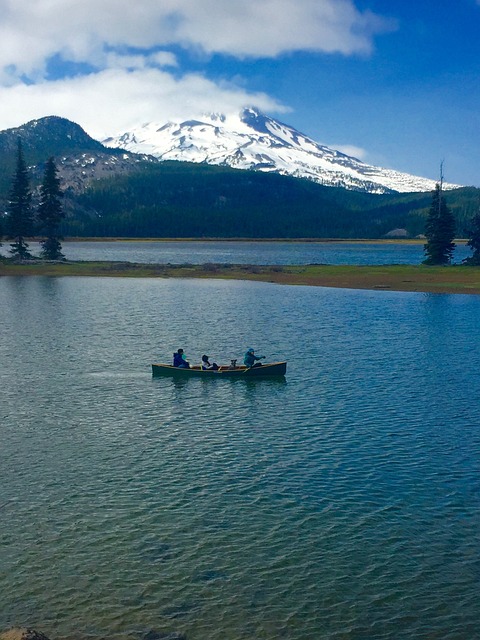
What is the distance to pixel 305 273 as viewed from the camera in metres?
123

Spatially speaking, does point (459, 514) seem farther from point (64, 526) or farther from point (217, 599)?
point (64, 526)

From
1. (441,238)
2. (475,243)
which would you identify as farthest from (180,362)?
(441,238)

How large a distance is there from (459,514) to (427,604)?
6.05 m

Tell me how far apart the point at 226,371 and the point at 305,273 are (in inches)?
3173

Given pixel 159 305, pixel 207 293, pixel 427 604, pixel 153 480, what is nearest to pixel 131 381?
pixel 153 480

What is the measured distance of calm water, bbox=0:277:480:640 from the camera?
17.7 metres

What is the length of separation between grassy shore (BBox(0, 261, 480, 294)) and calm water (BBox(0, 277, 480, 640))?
183ft

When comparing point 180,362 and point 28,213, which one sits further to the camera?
point 28,213

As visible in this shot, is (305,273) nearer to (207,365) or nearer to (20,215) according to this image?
(20,215)

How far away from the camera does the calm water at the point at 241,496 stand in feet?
58.0

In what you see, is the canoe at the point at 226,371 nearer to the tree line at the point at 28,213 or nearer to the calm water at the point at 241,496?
the calm water at the point at 241,496

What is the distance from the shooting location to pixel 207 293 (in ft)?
317

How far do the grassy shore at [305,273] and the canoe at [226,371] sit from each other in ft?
207

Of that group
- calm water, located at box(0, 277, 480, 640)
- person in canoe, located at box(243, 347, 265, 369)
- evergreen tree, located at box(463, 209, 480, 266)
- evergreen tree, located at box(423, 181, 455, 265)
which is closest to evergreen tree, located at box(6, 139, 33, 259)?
evergreen tree, located at box(423, 181, 455, 265)
